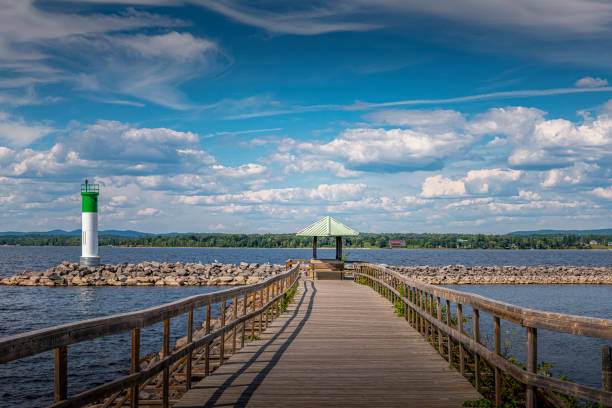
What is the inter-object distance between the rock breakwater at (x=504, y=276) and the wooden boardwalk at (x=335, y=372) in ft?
118

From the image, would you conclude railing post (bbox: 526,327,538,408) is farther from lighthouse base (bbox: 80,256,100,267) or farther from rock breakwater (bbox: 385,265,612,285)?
lighthouse base (bbox: 80,256,100,267)

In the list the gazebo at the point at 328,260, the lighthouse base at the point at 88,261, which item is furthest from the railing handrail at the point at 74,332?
the lighthouse base at the point at 88,261

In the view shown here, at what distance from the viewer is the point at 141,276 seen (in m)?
45.9

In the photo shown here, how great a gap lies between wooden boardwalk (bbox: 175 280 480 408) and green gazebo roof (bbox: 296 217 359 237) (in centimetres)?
1551

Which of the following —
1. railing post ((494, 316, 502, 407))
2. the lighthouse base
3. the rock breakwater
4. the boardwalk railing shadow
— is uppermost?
railing post ((494, 316, 502, 407))

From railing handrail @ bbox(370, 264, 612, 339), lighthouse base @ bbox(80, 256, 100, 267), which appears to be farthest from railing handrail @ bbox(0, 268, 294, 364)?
lighthouse base @ bbox(80, 256, 100, 267)

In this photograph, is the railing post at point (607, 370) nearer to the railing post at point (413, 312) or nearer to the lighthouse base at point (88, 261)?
the railing post at point (413, 312)

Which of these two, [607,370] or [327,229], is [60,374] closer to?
[607,370]

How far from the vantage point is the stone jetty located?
4441 centimetres

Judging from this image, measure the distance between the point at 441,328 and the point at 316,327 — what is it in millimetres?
3816

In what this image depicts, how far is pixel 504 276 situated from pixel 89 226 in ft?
128

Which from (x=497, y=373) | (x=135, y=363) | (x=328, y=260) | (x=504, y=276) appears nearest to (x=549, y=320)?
(x=497, y=373)

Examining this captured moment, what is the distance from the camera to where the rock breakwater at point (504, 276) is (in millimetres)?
46438

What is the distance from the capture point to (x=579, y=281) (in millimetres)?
50281
